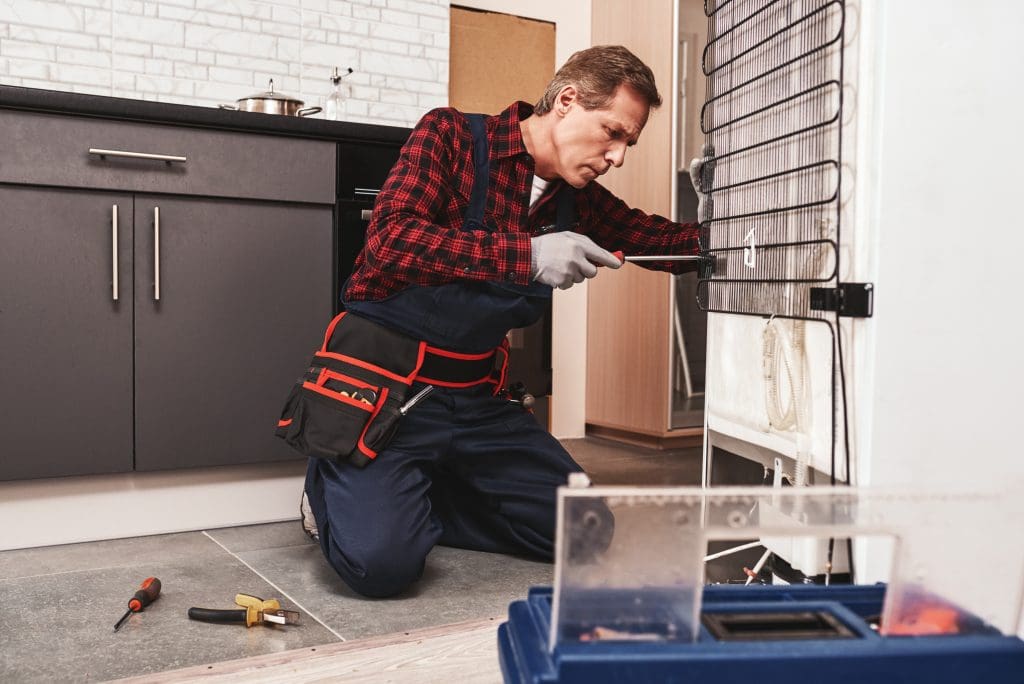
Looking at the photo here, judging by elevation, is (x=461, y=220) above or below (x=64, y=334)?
above

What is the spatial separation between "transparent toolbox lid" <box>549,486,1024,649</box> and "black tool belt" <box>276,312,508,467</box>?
113 centimetres

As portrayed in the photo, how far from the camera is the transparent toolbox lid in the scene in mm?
585

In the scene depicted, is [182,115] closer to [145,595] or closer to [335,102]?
[335,102]

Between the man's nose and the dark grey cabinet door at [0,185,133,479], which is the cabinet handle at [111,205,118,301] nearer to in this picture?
the dark grey cabinet door at [0,185,133,479]

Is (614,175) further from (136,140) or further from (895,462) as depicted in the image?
(895,462)

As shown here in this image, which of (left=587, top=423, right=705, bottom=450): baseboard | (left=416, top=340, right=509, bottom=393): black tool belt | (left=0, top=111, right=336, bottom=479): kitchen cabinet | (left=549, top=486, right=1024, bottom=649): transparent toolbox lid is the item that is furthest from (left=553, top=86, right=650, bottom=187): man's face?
(left=587, top=423, right=705, bottom=450): baseboard

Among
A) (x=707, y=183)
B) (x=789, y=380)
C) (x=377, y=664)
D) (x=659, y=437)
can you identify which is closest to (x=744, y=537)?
(x=377, y=664)

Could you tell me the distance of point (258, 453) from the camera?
82.7 inches

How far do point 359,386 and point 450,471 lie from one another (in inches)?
12.7

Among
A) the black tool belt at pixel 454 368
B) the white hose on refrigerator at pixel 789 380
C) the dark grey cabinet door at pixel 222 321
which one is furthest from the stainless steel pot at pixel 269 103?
the white hose on refrigerator at pixel 789 380

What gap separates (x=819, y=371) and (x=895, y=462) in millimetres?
166

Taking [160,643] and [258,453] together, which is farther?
[258,453]

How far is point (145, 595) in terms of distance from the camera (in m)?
1.51

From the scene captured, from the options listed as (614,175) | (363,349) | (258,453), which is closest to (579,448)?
(614,175)
